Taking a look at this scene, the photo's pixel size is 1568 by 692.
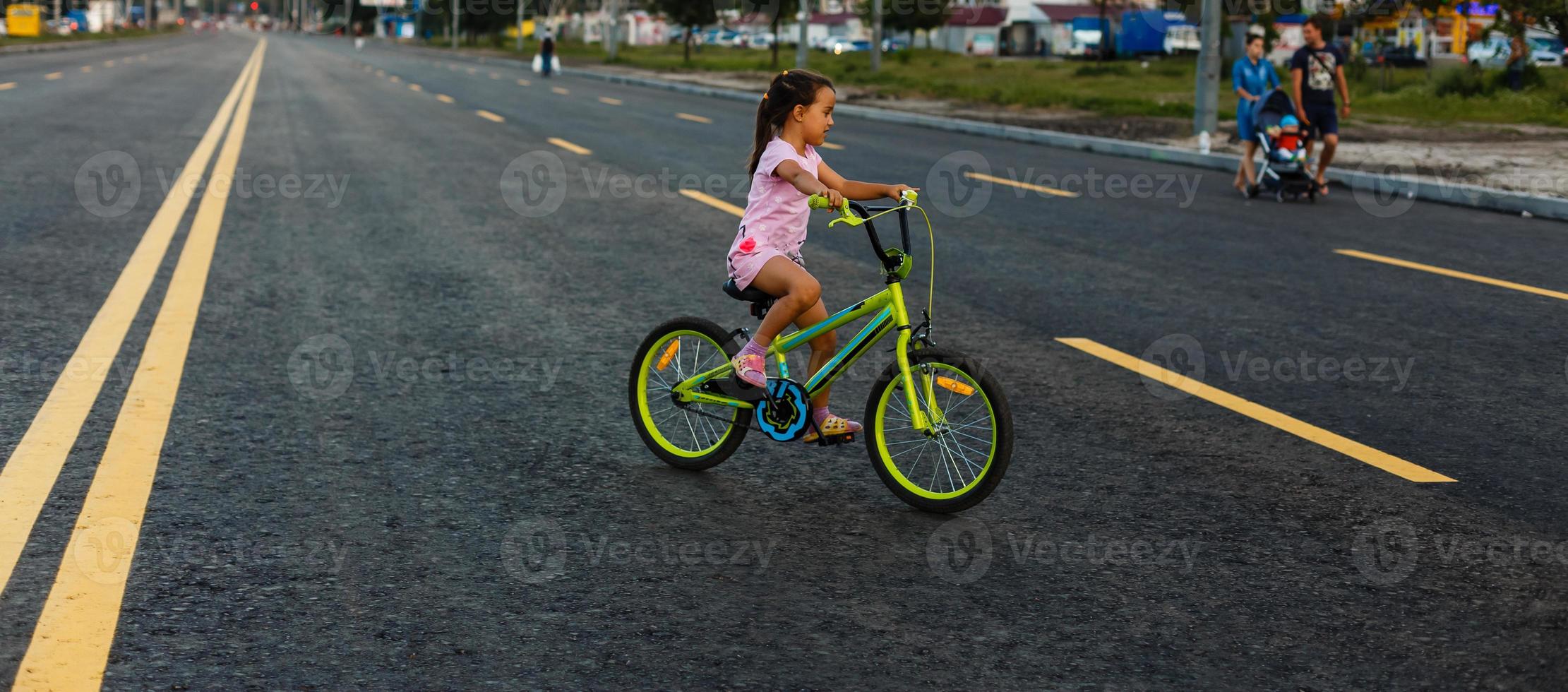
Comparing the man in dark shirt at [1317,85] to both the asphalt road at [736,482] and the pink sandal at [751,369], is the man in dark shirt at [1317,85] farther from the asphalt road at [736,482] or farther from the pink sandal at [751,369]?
the pink sandal at [751,369]

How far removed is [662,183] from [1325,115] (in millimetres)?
6580

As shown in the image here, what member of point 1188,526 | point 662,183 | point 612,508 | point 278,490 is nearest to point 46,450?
point 278,490

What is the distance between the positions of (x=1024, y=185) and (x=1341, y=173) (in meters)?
3.73

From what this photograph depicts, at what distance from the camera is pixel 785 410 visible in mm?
5254

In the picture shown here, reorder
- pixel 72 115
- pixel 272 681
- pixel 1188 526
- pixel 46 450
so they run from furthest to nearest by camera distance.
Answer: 1. pixel 72 115
2. pixel 46 450
3. pixel 1188 526
4. pixel 272 681

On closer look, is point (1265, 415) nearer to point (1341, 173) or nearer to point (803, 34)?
point (1341, 173)

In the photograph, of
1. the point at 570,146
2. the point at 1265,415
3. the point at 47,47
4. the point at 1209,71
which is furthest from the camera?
the point at 47,47

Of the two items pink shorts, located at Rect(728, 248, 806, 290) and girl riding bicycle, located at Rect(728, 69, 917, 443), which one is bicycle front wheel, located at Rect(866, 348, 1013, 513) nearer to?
girl riding bicycle, located at Rect(728, 69, 917, 443)

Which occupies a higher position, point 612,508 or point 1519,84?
point 1519,84

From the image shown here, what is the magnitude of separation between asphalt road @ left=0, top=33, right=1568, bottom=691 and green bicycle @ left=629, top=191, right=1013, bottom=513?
0.42ft

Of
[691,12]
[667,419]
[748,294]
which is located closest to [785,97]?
[748,294]

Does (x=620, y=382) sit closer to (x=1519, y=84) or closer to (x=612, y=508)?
(x=612, y=508)

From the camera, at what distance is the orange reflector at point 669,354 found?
221 inches

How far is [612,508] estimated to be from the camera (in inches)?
193
